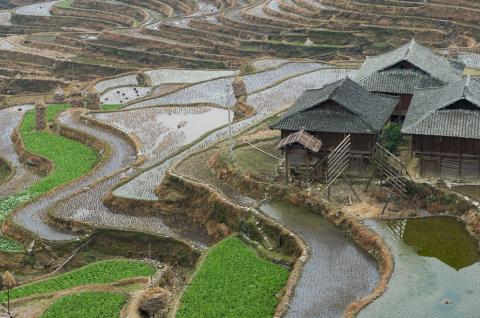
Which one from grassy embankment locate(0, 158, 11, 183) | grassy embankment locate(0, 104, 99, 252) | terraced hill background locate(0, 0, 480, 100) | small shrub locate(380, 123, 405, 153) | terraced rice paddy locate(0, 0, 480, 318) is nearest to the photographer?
terraced rice paddy locate(0, 0, 480, 318)

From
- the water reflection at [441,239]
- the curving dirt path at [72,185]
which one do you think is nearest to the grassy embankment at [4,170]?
the curving dirt path at [72,185]

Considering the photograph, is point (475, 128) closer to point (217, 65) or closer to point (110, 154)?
point (110, 154)

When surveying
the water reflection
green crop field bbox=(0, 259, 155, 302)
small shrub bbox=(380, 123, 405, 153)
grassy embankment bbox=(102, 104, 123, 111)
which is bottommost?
grassy embankment bbox=(102, 104, 123, 111)

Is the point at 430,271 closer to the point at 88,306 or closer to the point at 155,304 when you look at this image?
the point at 155,304

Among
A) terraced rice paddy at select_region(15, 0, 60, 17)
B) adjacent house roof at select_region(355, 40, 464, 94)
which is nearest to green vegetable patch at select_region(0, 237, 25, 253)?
adjacent house roof at select_region(355, 40, 464, 94)

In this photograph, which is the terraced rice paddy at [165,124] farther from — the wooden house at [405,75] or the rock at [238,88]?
the wooden house at [405,75]

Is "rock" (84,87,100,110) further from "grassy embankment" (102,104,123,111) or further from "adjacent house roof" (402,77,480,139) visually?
"adjacent house roof" (402,77,480,139)
